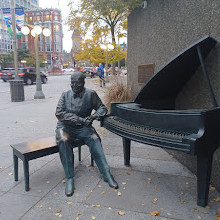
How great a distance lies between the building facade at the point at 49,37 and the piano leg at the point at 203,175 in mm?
82217

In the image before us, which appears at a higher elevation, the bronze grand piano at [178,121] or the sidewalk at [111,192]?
the bronze grand piano at [178,121]

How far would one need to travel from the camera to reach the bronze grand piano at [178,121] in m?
2.42

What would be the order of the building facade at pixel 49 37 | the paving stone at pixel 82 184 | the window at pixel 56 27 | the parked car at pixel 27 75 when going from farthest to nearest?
the window at pixel 56 27, the building facade at pixel 49 37, the parked car at pixel 27 75, the paving stone at pixel 82 184

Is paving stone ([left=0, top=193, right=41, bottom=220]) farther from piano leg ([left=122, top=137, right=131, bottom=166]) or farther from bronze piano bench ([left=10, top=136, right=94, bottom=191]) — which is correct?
piano leg ([left=122, top=137, right=131, bottom=166])

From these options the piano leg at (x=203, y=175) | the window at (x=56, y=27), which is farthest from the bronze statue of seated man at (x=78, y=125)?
the window at (x=56, y=27)

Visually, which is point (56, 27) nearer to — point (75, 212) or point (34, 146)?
point (34, 146)

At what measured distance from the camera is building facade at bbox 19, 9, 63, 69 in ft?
270

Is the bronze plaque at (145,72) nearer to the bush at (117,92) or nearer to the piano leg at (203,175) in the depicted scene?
the bush at (117,92)

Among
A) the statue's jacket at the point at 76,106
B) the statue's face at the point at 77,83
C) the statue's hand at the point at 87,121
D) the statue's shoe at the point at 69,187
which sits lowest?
the statue's shoe at the point at 69,187

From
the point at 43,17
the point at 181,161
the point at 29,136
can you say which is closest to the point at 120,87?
the point at 29,136

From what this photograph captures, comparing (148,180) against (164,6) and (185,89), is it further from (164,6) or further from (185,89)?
(164,6)

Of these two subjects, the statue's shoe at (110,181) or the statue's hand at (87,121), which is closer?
the statue's shoe at (110,181)

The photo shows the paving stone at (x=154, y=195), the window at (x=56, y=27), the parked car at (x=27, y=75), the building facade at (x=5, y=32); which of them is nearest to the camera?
the paving stone at (x=154, y=195)

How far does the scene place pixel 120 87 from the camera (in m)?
7.32
